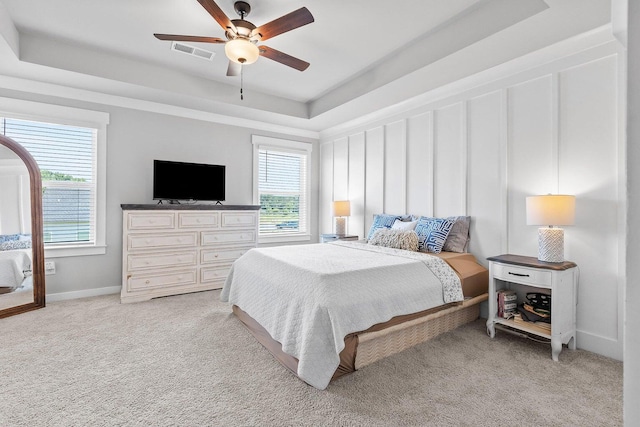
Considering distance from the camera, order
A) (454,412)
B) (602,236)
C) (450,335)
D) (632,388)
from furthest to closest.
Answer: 1. (450,335)
2. (602,236)
3. (454,412)
4. (632,388)

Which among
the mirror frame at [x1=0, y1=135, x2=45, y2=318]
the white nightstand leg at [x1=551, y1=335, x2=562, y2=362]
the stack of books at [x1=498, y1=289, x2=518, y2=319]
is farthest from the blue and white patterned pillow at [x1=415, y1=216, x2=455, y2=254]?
the mirror frame at [x1=0, y1=135, x2=45, y2=318]

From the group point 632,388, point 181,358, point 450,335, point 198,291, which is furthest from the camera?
point 198,291

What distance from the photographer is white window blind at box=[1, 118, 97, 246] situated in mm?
3555

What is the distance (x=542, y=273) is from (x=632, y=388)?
2391 millimetres

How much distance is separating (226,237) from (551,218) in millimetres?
3560

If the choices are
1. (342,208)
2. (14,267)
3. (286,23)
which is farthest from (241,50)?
(14,267)

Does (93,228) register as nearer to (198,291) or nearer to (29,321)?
(29,321)

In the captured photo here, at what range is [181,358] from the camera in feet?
7.59

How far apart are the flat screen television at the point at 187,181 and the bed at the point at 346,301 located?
167 centimetres

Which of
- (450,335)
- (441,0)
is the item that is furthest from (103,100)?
(450,335)

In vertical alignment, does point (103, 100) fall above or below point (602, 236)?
above

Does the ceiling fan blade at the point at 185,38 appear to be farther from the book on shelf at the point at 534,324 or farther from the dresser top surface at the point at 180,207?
the book on shelf at the point at 534,324

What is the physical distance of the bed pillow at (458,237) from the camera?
10.8ft

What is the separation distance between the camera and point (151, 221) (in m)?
3.75
